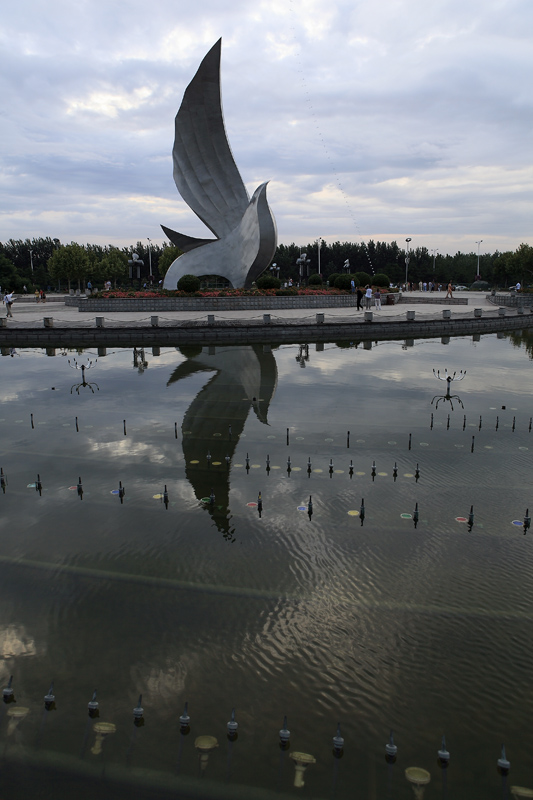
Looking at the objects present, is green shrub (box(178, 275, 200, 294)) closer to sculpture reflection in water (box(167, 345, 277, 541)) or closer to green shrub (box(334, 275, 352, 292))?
green shrub (box(334, 275, 352, 292))

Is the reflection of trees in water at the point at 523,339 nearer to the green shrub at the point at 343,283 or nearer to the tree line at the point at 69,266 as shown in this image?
the green shrub at the point at 343,283

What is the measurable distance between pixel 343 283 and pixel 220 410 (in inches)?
1057

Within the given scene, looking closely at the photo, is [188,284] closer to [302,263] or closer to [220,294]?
[220,294]

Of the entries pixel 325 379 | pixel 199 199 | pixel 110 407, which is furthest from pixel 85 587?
pixel 199 199

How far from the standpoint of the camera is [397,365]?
51.9 ft

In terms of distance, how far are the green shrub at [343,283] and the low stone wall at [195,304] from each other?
4917 mm

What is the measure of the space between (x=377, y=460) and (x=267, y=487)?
180cm

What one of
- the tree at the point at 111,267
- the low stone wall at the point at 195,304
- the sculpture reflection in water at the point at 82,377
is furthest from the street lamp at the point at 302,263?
the tree at the point at 111,267

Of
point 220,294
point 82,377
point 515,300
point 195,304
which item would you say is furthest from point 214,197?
point 82,377

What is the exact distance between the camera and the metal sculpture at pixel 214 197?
2945 cm

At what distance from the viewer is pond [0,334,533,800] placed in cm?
334

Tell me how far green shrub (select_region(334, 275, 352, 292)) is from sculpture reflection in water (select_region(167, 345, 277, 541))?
18.8 metres

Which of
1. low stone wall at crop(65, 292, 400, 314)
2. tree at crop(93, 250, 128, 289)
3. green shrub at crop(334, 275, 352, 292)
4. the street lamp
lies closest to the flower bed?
low stone wall at crop(65, 292, 400, 314)

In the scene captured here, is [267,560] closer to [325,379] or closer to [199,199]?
[325,379]
